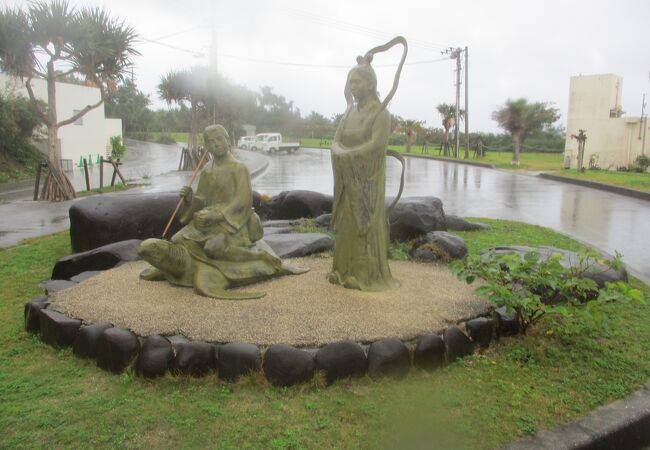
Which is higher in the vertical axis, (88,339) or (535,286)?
(535,286)

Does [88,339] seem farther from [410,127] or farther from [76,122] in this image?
[410,127]

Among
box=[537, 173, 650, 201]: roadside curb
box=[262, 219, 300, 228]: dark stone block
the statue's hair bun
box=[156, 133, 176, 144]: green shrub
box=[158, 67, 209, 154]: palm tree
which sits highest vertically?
box=[158, 67, 209, 154]: palm tree

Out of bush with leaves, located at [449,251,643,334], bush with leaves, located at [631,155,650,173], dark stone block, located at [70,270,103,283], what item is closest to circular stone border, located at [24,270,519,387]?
bush with leaves, located at [449,251,643,334]

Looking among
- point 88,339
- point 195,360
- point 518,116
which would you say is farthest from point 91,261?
point 518,116

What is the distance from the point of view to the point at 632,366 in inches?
160

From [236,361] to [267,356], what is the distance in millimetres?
223

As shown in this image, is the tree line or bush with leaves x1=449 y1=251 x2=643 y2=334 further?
the tree line

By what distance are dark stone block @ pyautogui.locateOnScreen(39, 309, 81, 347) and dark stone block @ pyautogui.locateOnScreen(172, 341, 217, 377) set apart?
108cm

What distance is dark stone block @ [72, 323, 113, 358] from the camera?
409 centimetres

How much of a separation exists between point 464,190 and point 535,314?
46.0 ft

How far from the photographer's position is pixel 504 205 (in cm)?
1443

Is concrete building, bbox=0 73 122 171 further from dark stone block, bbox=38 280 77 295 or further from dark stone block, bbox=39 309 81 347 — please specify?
dark stone block, bbox=39 309 81 347

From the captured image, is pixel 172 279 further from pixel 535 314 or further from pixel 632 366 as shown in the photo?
pixel 632 366

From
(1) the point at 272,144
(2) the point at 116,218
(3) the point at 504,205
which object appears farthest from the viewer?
(1) the point at 272,144
